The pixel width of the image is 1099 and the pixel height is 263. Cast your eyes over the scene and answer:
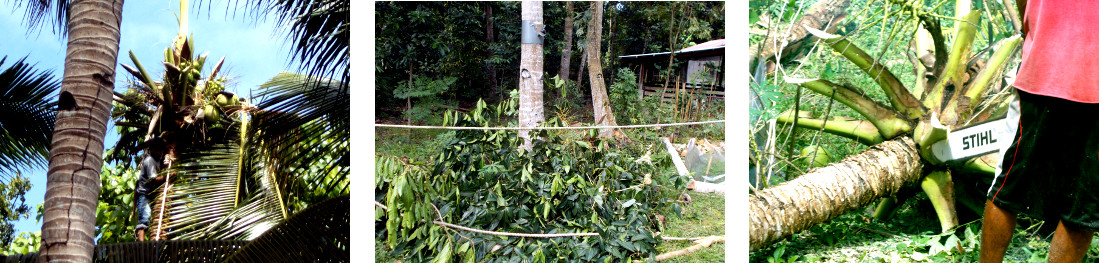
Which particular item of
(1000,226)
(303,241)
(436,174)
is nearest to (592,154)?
(436,174)

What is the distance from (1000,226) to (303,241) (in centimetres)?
192

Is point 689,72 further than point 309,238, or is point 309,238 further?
point 689,72

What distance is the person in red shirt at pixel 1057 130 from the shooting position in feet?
3.62

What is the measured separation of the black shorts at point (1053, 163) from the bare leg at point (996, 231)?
0.09 ft

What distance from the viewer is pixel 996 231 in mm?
1234

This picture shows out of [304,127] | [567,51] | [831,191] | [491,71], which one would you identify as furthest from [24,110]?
[831,191]

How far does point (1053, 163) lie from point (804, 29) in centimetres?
72

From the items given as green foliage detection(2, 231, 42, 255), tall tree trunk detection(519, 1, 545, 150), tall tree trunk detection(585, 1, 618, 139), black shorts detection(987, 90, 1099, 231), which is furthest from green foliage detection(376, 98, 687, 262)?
green foliage detection(2, 231, 42, 255)

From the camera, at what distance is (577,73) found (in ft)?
13.8

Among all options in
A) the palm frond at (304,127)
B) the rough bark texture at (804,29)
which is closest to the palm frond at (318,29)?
the palm frond at (304,127)

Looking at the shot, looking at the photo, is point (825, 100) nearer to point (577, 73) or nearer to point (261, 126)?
point (261, 126)

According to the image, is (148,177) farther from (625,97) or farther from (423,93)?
(625,97)

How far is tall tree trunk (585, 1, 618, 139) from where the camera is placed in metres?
3.75

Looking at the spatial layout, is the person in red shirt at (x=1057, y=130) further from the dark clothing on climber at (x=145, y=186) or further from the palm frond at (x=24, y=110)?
the palm frond at (x=24, y=110)
